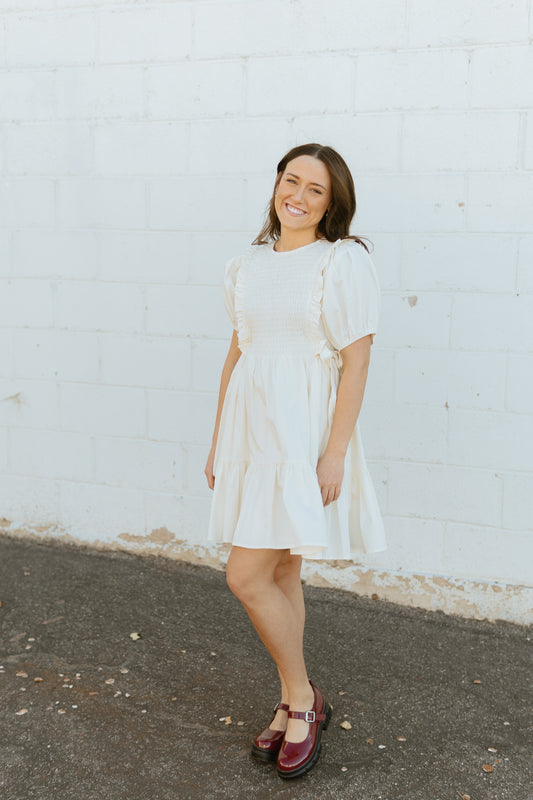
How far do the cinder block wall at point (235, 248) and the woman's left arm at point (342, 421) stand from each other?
1.04m

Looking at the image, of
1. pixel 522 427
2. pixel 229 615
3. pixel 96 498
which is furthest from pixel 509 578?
pixel 96 498

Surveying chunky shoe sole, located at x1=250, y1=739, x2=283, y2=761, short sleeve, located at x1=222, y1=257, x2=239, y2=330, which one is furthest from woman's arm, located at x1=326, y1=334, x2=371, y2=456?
chunky shoe sole, located at x1=250, y1=739, x2=283, y2=761

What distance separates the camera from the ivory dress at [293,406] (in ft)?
7.13

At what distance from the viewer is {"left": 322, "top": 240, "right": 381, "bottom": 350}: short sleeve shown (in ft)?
7.21

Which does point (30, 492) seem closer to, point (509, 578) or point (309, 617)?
point (309, 617)

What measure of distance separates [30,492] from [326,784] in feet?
7.41

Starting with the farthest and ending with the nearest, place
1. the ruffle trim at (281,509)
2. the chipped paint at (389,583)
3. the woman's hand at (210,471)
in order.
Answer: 1. the chipped paint at (389,583)
2. the woman's hand at (210,471)
3. the ruffle trim at (281,509)

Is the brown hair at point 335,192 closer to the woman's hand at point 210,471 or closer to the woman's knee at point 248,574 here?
the woman's hand at point 210,471

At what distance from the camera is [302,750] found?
226 cm

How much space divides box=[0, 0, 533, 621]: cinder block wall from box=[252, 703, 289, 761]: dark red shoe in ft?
3.81

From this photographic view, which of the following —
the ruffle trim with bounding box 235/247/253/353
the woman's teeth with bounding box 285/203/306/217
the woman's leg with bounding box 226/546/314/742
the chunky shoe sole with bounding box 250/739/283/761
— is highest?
the woman's teeth with bounding box 285/203/306/217

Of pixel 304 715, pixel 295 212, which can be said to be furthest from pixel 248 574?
pixel 295 212

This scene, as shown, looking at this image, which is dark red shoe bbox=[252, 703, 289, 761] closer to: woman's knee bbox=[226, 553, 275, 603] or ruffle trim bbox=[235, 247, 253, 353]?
woman's knee bbox=[226, 553, 275, 603]

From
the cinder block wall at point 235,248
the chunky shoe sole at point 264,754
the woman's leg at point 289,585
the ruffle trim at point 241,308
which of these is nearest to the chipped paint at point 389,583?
the cinder block wall at point 235,248
